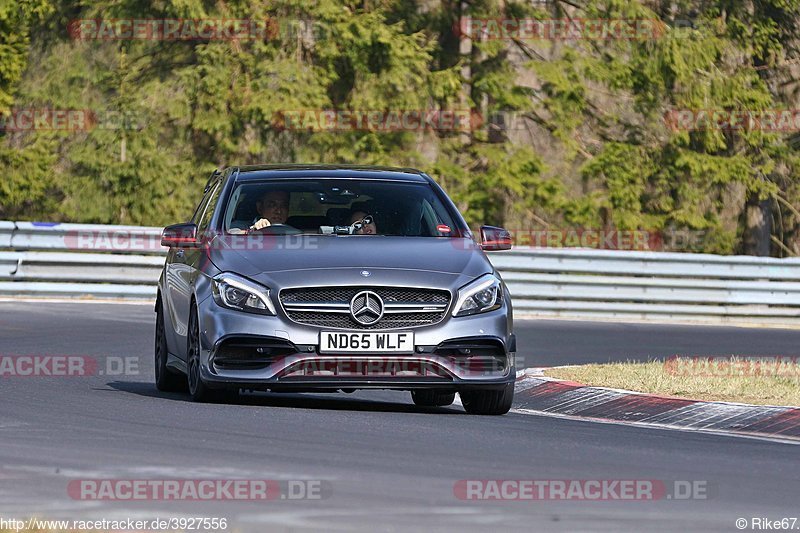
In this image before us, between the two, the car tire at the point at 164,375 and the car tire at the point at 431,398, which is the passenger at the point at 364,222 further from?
the car tire at the point at 164,375

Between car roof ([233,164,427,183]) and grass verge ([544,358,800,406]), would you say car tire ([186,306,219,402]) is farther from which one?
grass verge ([544,358,800,406])

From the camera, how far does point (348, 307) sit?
11.1 meters

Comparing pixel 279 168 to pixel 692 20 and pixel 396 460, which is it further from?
pixel 692 20

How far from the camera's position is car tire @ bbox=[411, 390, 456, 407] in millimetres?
12922

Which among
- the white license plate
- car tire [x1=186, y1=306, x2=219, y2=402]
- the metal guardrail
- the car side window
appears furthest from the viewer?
the metal guardrail

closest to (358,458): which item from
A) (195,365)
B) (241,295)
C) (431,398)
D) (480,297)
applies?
(241,295)

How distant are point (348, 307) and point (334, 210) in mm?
1477

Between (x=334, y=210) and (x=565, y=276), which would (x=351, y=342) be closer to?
(x=334, y=210)

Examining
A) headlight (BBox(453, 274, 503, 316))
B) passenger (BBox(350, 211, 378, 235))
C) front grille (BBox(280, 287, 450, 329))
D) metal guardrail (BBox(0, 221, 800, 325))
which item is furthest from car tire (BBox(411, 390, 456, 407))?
metal guardrail (BBox(0, 221, 800, 325))

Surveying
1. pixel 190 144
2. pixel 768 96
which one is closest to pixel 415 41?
pixel 190 144

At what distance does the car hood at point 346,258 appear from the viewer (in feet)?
36.6

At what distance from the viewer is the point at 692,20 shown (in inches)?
1391

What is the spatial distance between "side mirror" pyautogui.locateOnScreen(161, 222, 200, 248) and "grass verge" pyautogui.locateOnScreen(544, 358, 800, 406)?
333cm

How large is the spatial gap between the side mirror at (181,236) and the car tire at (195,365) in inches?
26.5
